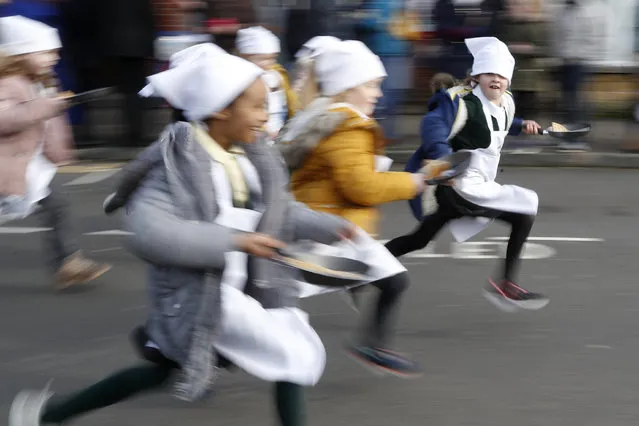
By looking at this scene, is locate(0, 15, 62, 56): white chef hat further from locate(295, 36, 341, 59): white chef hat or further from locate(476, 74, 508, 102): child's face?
locate(476, 74, 508, 102): child's face

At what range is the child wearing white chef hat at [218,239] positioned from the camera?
3.58 meters

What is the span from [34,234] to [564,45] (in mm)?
5495

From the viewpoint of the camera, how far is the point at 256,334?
370 cm

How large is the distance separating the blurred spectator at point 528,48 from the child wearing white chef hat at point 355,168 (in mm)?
6306

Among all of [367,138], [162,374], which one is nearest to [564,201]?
[367,138]

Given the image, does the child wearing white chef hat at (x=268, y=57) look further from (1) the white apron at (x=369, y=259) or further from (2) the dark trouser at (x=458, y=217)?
(1) the white apron at (x=369, y=259)

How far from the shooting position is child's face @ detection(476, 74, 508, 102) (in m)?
5.99

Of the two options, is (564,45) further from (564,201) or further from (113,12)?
(113,12)

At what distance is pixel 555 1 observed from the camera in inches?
439

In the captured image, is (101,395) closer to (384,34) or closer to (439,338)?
(439,338)

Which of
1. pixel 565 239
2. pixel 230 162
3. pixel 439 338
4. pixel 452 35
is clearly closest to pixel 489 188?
pixel 439 338

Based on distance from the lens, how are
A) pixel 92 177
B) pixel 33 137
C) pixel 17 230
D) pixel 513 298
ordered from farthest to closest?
pixel 92 177, pixel 17 230, pixel 33 137, pixel 513 298

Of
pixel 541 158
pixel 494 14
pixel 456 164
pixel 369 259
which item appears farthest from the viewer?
pixel 494 14

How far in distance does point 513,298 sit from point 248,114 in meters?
2.78
